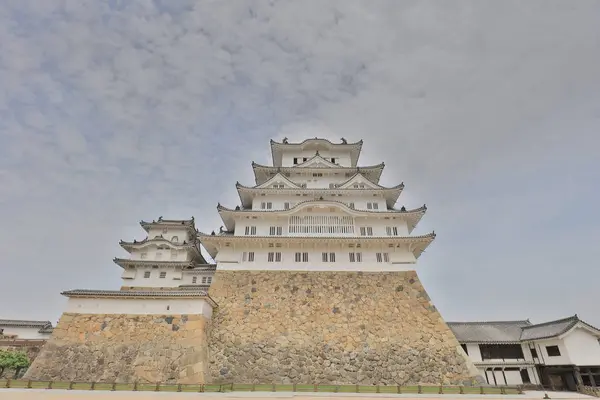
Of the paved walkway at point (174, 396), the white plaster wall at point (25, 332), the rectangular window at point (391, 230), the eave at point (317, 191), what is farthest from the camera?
the eave at point (317, 191)

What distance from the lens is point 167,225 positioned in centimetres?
2947

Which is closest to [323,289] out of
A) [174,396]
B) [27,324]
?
[174,396]

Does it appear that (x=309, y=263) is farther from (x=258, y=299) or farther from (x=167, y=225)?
(x=167, y=225)

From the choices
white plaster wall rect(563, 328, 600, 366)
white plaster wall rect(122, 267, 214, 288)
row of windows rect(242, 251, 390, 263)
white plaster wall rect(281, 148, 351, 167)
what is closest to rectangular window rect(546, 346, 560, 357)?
white plaster wall rect(563, 328, 600, 366)

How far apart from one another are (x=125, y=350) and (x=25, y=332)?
55.9ft

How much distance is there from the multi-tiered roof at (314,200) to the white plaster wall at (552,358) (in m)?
9.33

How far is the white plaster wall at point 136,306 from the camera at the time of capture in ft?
60.0

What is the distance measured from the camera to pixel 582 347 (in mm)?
19109

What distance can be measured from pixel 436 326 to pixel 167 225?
79.1ft

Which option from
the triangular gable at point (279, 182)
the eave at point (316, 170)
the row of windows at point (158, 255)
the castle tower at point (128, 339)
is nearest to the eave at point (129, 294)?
the castle tower at point (128, 339)

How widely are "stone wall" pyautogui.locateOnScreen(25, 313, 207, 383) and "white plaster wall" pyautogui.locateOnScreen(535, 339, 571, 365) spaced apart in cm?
2132

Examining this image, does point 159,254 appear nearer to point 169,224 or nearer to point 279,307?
point 169,224

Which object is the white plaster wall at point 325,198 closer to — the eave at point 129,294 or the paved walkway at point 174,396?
the eave at point 129,294

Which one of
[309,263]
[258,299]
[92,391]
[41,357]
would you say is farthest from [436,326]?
[41,357]
